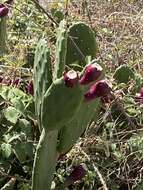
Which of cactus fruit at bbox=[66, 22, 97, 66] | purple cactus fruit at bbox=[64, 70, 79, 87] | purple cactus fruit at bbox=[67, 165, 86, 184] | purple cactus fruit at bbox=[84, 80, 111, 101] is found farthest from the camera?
cactus fruit at bbox=[66, 22, 97, 66]

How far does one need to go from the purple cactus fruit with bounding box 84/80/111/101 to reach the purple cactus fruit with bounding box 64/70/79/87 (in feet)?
0.40

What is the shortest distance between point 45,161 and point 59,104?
28 centimetres

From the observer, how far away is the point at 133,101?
8.40 ft

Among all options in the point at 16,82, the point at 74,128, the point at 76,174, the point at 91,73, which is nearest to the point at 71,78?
the point at 91,73

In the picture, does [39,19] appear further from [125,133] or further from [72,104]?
[72,104]

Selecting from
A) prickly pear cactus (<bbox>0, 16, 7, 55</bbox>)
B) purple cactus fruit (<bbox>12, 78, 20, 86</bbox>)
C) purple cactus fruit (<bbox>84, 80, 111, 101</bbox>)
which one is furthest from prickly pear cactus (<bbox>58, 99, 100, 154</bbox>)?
prickly pear cactus (<bbox>0, 16, 7, 55</bbox>)

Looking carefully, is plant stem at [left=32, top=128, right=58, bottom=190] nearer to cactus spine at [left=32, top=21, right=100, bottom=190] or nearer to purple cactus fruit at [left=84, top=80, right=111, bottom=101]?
cactus spine at [left=32, top=21, right=100, bottom=190]

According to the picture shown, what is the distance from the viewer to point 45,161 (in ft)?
6.86

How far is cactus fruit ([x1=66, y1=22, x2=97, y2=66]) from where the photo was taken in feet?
7.97

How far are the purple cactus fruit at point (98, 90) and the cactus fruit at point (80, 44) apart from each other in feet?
1.48

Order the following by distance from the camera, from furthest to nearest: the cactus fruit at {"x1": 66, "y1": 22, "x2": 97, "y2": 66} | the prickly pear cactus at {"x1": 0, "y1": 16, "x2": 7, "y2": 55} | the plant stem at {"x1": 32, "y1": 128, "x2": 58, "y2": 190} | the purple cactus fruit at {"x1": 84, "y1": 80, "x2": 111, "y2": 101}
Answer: the prickly pear cactus at {"x1": 0, "y1": 16, "x2": 7, "y2": 55}
the cactus fruit at {"x1": 66, "y1": 22, "x2": 97, "y2": 66}
the plant stem at {"x1": 32, "y1": 128, "x2": 58, "y2": 190}
the purple cactus fruit at {"x1": 84, "y1": 80, "x2": 111, "y2": 101}

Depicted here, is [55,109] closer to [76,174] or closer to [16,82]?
[76,174]

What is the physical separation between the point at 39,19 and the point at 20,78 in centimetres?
92

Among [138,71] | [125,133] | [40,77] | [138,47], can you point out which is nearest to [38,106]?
[40,77]
